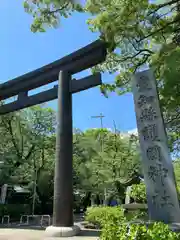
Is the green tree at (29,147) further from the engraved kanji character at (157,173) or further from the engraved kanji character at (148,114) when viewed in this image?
→ the engraved kanji character at (157,173)

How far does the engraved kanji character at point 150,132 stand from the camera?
534 cm

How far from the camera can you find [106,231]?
2771mm

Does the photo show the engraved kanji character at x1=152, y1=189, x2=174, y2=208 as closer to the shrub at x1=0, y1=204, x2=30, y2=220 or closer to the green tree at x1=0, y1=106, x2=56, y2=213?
the green tree at x1=0, y1=106, x2=56, y2=213

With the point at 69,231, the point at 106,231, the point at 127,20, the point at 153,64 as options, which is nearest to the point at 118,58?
the point at 153,64

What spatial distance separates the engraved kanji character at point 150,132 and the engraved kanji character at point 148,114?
199 millimetres

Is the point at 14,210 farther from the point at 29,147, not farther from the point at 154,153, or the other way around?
the point at 154,153

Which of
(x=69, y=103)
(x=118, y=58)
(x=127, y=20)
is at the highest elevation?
(x=118, y=58)

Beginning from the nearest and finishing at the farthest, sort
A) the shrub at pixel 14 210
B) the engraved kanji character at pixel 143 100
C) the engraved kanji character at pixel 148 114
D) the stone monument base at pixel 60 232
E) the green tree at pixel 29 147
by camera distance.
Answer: the engraved kanji character at pixel 148 114 < the engraved kanji character at pixel 143 100 < the stone monument base at pixel 60 232 < the shrub at pixel 14 210 < the green tree at pixel 29 147

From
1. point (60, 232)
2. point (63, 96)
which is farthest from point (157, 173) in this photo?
point (63, 96)

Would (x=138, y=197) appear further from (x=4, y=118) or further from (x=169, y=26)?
(x=4, y=118)

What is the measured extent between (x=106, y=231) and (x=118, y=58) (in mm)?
7262

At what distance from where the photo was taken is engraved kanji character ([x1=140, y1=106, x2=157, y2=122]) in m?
5.52

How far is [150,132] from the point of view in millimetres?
5418

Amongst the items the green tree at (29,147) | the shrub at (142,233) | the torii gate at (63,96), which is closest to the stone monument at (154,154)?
the shrub at (142,233)
